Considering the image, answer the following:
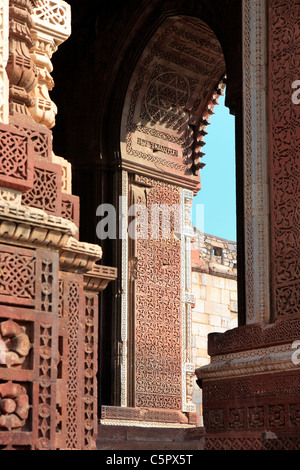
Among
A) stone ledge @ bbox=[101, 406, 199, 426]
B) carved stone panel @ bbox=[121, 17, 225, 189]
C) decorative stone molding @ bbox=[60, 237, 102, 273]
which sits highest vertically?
carved stone panel @ bbox=[121, 17, 225, 189]

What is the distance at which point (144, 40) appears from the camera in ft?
30.9

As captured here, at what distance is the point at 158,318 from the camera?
371 inches

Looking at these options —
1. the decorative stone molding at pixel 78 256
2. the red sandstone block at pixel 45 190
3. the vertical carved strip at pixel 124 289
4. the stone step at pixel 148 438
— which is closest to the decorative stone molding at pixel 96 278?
the decorative stone molding at pixel 78 256

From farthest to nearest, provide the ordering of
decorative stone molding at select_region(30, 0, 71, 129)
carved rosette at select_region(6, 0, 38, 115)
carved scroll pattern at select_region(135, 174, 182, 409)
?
carved scroll pattern at select_region(135, 174, 182, 409), decorative stone molding at select_region(30, 0, 71, 129), carved rosette at select_region(6, 0, 38, 115)

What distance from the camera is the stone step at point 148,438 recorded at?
7.32 m

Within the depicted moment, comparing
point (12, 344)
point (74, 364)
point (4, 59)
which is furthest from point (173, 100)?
point (12, 344)

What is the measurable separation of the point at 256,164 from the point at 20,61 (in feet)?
7.24

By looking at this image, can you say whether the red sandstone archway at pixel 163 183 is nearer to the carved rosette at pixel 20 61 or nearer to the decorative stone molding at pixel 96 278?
the decorative stone molding at pixel 96 278

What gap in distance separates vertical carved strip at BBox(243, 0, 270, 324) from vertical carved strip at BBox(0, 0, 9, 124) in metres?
2.30

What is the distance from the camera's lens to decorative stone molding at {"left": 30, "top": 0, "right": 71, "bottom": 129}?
435 cm

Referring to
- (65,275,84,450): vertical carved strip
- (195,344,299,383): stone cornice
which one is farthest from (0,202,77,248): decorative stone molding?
(195,344,299,383): stone cornice

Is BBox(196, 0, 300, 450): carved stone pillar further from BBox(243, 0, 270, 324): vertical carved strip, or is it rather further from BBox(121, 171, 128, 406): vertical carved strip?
BBox(121, 171, 128, 406): vertical carved strip

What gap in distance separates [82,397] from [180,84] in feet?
19.5

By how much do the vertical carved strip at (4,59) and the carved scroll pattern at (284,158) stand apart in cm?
226
